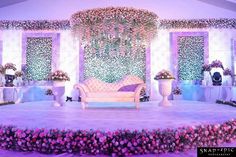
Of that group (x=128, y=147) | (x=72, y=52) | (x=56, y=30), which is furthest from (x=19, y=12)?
(x=128, y=147)

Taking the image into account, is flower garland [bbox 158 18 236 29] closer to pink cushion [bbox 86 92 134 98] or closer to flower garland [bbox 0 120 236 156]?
pink cushion [bbox 86 92 134 98]

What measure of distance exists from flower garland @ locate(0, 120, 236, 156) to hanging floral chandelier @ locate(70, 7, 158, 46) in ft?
17.0

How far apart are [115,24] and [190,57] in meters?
4.13

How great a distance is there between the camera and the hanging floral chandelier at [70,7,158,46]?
8.85 metres

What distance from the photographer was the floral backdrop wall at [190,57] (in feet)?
38.8

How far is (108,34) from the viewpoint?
9367 mm

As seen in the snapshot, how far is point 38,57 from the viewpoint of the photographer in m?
12.2

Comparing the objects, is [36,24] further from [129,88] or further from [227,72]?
[227,72]

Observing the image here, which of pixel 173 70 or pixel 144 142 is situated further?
pixel 173 70

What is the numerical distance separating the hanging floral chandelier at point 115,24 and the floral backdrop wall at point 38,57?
268 cm

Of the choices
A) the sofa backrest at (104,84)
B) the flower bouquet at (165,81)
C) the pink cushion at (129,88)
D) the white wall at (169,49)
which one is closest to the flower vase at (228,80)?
the white wall at (169,49)

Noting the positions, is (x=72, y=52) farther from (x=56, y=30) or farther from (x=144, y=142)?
(x=144, y=142)

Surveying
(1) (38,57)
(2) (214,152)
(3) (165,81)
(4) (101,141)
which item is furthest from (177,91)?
(2) (214,152)

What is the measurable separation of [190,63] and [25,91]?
6.38 m
